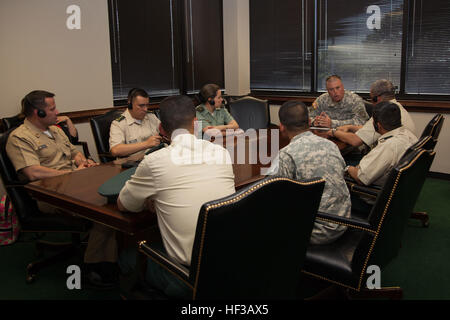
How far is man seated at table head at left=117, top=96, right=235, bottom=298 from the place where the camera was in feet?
5.24

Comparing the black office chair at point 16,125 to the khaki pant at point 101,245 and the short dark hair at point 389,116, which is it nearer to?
the khaki pant at point 101,245

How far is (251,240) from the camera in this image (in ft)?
4.59

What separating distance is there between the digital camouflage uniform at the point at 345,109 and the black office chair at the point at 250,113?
1.86ft

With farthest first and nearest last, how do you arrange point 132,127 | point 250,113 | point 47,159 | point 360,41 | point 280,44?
point 280,44
point 360,41
point 250,113
point 132,127
point 47,159

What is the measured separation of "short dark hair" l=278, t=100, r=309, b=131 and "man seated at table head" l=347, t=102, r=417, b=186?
23.2 inches

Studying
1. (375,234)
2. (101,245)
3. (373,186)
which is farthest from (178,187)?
(373,186)

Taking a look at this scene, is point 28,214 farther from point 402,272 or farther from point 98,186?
point 402,272

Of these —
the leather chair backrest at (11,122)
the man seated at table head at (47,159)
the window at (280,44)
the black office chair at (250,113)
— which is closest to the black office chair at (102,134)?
the man seated at table head at (47,159)

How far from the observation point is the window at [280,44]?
19.2 ft

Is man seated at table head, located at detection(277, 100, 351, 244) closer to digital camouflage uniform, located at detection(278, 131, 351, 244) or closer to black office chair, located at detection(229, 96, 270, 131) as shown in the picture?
digital camouflage uniform, located at detection(278, 131, 351, 244)

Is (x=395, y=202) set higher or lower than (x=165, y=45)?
lower

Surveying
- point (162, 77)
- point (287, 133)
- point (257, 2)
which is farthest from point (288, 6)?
point (287, 133)

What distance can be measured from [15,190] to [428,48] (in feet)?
14.8

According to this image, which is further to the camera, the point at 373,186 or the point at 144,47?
the point at 144,47
